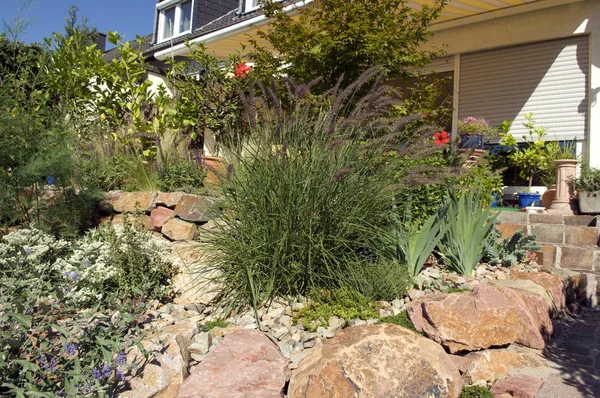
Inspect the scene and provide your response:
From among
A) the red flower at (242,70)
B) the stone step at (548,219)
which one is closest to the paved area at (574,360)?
the stone step at (548,219)

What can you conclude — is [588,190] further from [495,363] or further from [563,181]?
[495,363]

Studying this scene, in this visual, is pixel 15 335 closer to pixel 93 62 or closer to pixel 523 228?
pixel 523 228

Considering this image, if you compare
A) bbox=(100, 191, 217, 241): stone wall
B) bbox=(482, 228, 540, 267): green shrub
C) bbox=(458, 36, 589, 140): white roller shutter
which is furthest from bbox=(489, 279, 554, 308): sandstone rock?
bbox=(458, 36, 589, 140): white roller shutter

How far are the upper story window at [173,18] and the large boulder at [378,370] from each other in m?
16.1

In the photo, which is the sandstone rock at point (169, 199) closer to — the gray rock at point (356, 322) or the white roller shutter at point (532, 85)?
the gray rock at point (356, 322)

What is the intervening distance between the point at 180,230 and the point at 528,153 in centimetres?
547

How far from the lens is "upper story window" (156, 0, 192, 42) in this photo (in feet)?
57.0

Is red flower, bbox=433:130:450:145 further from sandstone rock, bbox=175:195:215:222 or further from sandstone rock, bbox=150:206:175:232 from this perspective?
sandstone rock, bbox=150:206:175:232

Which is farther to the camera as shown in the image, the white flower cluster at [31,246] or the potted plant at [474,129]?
the potted plant at [474,129]

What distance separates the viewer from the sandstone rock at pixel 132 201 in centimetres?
546

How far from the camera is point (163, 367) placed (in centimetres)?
277

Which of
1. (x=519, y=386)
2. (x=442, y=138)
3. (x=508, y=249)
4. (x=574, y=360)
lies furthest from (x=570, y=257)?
(x=519, y=386)

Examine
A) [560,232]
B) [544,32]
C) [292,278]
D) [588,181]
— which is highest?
[544,32]

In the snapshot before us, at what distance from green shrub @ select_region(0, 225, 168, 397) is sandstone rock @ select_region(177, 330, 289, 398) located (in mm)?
370
